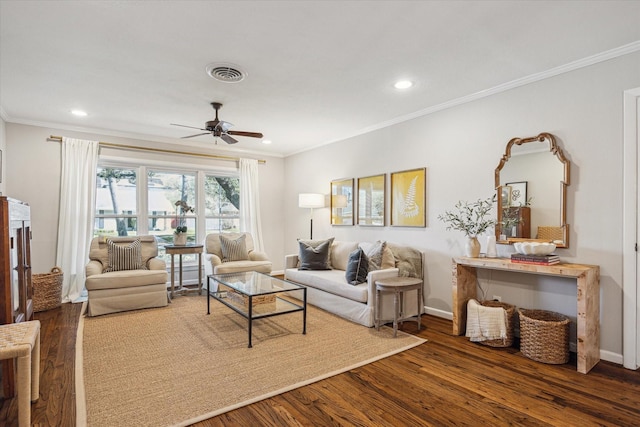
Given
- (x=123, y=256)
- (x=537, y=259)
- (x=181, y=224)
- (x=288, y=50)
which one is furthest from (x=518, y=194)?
(x=181, y=224)

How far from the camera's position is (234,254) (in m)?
5.25

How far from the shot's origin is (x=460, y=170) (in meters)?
3.82

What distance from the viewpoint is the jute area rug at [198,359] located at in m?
2.12

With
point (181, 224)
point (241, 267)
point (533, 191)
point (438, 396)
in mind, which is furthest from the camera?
point (181, 224)

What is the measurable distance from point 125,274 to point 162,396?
2.46m

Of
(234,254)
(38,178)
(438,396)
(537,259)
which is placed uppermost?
(38,178)

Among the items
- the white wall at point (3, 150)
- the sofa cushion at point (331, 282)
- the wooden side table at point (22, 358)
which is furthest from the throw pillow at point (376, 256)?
the white wall at point (3, 150)

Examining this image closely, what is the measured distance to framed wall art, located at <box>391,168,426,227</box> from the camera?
13.8 ft

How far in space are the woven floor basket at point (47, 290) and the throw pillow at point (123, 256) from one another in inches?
24.6

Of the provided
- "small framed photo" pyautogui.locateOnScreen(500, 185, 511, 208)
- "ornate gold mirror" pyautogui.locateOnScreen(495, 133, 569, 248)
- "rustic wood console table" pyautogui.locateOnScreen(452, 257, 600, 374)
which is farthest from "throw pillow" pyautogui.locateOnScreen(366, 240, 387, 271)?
"small framed photo" pyautogui.locateOnScreen(500, 185, 511, 208)

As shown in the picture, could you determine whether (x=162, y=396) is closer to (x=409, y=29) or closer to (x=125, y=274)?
(x=125, y=274)

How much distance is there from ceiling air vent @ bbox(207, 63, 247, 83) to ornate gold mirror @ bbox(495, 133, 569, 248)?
8.89 ft

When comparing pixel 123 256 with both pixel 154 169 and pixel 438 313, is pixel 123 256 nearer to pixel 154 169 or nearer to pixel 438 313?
pixel 154 169

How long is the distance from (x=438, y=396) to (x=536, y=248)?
156 cm
